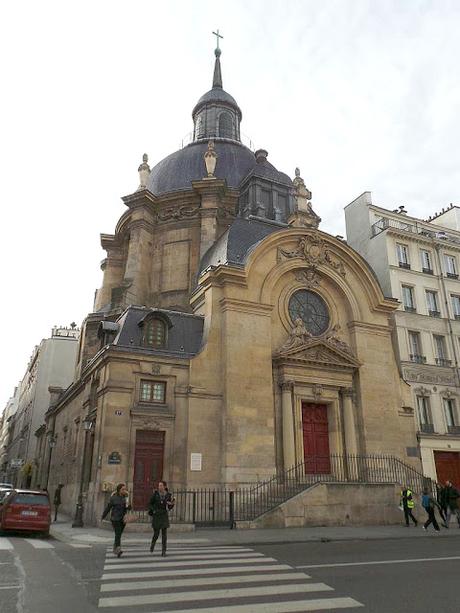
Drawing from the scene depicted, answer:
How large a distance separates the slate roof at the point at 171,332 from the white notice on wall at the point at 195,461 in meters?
4.11

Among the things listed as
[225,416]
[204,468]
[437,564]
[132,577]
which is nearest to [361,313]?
[225,416]

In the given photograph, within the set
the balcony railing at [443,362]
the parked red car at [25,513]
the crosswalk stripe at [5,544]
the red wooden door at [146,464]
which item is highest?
the balcony railing at [443,362]

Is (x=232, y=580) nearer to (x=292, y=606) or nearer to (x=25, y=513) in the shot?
(x=292, y=606)

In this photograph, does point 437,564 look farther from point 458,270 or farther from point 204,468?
point 458,270

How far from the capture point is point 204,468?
19.8 metres

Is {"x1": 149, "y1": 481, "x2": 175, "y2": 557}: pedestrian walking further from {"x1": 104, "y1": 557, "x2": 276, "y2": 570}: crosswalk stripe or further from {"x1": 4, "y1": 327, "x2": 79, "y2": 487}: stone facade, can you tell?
{"x1": 4, "y1": 327, "x2": 79, "y2": 487}: stone facade

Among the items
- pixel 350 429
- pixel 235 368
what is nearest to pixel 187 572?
pixel 235 368

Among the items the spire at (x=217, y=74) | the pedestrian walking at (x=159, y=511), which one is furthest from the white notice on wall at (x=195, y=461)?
the spire at (x=217, y=74)

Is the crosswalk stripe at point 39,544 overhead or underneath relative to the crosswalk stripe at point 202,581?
underneath

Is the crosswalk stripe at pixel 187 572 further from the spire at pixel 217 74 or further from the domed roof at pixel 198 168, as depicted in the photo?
the spire at pixel 217 74

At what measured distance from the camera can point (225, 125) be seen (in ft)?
144

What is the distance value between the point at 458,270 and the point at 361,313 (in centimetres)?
1163

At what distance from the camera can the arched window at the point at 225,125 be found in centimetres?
4303

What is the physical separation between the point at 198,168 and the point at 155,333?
18.3 metres
